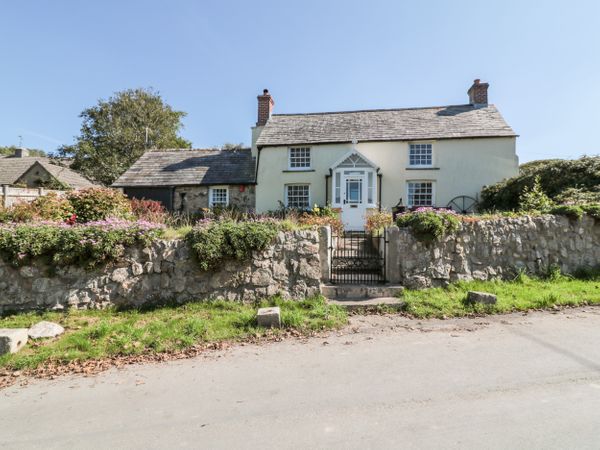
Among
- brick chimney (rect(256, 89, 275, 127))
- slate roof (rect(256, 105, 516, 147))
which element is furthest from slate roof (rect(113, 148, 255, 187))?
slate roof (rect(256, 105, 516, 147))

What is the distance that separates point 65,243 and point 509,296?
30.1 ft

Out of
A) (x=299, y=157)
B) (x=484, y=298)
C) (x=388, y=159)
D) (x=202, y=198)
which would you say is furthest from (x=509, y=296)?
(x=202, y=198)

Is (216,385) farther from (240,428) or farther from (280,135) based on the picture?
(280,135)

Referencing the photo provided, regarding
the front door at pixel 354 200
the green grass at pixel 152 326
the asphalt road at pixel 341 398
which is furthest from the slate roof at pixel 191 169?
the asphalt road at pixel 341 398

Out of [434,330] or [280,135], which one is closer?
[434,330]

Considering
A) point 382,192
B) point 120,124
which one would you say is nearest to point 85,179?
point 120,124

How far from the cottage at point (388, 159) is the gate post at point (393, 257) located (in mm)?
8970

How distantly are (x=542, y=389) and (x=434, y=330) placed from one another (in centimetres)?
198

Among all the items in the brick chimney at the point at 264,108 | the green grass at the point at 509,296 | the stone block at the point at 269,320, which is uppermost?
the brick chimney at the point at 264,108

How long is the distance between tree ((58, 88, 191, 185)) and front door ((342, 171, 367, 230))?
23119mm

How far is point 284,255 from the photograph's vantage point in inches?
272

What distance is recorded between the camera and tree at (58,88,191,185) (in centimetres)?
3159

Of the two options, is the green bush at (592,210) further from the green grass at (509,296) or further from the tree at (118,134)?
the tree at (118,134)

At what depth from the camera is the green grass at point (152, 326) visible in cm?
489
